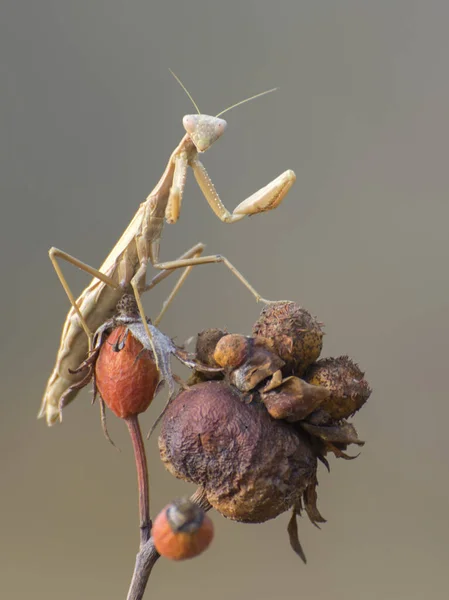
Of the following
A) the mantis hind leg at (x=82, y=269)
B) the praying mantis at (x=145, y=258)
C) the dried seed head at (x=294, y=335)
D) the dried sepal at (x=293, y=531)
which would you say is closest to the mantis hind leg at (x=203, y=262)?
the praying mantis at (x=145, y=258)

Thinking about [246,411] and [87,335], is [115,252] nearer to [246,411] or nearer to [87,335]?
[87,335]

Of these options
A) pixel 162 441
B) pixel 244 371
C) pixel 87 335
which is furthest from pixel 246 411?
pixel 87 335

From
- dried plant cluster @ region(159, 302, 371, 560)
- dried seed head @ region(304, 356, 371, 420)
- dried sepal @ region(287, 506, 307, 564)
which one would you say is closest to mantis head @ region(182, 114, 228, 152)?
dried plant cluster @ region(159, 302, 371, 560)

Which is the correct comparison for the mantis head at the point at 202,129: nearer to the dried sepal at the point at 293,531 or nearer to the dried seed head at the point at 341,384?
the dried seed head at the point at 341,384

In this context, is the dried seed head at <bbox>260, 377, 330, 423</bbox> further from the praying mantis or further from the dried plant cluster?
the praying mantis

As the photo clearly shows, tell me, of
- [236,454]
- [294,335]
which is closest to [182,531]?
[236,454]

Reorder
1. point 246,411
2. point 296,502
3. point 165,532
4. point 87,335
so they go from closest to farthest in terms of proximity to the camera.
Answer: point 165,532, point 246,411, point 296,502, point 87,335

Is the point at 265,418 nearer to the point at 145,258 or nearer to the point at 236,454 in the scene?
the point at 236,454
